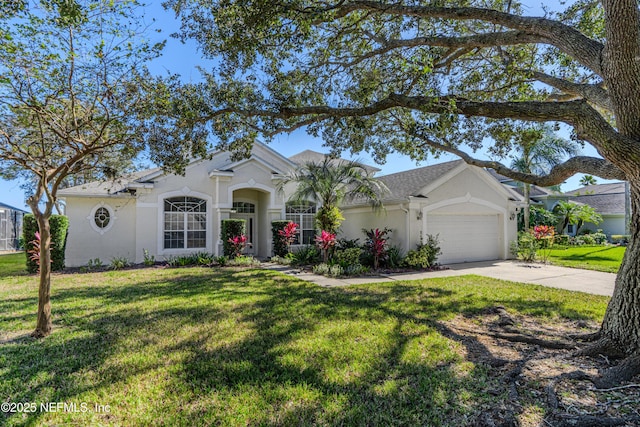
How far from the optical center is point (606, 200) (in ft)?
108

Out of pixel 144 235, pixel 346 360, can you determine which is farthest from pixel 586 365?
pixel 144 235

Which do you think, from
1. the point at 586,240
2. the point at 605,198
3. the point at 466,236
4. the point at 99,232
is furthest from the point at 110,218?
the point at 605,198

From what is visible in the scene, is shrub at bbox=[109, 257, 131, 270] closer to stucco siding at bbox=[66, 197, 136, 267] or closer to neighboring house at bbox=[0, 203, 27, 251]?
stucco siding at bbox=[66, 197, 136, 267]

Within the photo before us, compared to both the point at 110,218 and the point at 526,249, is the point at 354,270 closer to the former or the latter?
the point at 526,249

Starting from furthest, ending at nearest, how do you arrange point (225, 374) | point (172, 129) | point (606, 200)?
point (606, 200) < point (172, 129) < point (225, 374)

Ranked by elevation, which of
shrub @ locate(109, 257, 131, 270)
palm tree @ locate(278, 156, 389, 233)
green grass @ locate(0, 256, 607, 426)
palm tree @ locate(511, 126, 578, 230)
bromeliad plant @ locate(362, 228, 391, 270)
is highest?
palm tree @ locate(511, 126, 578, 230)

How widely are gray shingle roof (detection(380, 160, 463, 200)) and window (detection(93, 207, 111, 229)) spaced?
42.1 ft

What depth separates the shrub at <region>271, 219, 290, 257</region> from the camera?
1667 cm

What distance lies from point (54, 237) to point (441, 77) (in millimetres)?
15176

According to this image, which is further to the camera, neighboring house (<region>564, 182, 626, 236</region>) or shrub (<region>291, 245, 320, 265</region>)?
neighboring house (<region>564, 182, 626, 236</region>)

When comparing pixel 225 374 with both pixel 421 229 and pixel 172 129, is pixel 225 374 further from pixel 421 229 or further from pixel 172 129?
pixel 421 229

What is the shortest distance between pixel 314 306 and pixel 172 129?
18.1 feet

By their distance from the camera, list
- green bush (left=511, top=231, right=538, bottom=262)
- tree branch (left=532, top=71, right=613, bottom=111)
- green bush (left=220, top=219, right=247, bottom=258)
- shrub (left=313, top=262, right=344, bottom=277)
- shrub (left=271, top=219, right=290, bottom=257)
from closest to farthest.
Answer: tree branch (left=532, top=71, right=613, bottom=111), shrub (left=313, top=262, right=344, bottom=277), green bush (left=220, top=219, right=247, bottom=258), green bush (left=511, top=231, right=538, bottom=262), shrub (left=271, top=219, right=290, bottom=257)

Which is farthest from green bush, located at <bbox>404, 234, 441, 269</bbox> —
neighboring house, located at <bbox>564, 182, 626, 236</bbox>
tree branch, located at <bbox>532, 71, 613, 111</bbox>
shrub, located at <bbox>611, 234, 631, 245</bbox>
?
neighboring house, located at <bbox>564, 182, 626, 236</bbox>
